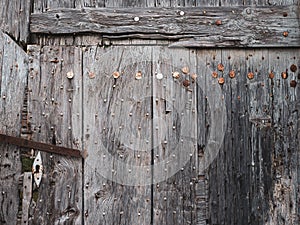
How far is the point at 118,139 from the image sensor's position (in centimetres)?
217

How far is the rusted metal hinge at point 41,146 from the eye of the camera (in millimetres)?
2133

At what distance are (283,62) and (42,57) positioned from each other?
1096 mm

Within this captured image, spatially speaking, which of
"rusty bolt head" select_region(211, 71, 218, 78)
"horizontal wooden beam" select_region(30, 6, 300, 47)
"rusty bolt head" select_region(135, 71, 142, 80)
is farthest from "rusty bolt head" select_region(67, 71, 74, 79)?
"rusty bolt head" select_region(211, 71, 218, 78)

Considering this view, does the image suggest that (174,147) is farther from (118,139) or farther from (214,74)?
(214,74)

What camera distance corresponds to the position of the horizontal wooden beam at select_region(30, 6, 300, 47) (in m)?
2.20

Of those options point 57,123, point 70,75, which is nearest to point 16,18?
point 70,75

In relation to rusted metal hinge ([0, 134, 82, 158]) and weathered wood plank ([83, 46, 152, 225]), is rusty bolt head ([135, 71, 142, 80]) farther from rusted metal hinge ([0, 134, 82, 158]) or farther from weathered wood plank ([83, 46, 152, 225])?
rusted metal hinge ([0, 134, 82, 158])

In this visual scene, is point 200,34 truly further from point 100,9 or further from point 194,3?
point 100,9

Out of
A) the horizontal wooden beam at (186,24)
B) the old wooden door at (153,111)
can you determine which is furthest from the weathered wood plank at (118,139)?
the horizontal wooden beam at (186,24)

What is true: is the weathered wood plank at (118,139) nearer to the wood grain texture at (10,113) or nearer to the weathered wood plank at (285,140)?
the wood grain texture at (10,113)

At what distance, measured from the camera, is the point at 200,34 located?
7.22 ft

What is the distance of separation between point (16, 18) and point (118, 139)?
0.73m

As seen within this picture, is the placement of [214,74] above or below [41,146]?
above

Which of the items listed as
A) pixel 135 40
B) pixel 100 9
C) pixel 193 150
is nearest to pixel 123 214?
pixel 193 150
